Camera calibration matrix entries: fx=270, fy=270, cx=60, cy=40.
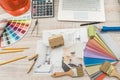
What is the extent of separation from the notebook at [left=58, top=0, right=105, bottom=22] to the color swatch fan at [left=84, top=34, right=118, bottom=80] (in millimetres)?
105

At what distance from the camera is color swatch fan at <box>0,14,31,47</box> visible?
1.11 meters

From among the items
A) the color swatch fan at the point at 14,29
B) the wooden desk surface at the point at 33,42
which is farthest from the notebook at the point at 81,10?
the color swatch fan at the point at 14,29

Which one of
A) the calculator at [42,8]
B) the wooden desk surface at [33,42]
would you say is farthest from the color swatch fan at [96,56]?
the calculator at [42,8]

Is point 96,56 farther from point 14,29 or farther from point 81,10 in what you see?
point 14,29

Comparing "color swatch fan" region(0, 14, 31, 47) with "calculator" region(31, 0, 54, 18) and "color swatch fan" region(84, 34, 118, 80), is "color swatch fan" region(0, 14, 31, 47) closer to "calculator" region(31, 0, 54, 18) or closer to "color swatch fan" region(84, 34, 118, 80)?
"calculator" region(31, 0, 54, 18)

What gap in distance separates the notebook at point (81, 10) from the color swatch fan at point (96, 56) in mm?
105

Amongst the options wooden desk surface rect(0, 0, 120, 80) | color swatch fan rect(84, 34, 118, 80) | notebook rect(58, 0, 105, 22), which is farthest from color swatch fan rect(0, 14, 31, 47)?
color swatch fan rect(84, 34, 118, 80)

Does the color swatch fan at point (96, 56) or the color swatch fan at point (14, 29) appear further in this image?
the color swatch fan at point (14, 29)

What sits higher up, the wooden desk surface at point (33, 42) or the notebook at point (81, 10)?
the notebook at point (81, 10)

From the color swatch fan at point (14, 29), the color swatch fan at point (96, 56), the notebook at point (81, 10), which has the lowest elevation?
the color swatch fan at point (96, 56)

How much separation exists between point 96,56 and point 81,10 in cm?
23

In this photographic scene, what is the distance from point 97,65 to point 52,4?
0.34 meters

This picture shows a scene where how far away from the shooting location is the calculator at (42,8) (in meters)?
1.14

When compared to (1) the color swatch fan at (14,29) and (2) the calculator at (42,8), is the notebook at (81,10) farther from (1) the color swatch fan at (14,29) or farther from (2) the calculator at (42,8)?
(1) the color swatch fan at (14,29)
